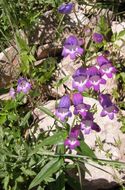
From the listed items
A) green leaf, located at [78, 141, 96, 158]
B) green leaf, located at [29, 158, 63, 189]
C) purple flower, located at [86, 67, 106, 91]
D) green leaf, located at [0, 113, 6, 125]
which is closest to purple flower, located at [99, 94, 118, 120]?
purple flower, located at [86, 67, 106, 91]

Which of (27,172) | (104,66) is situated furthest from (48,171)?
(104,66)

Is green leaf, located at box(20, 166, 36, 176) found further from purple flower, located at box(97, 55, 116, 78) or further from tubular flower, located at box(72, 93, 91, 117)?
purple flower, located at box(97, 55, 116, 78)

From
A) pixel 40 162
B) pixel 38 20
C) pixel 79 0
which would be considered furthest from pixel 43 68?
pixel 40 162

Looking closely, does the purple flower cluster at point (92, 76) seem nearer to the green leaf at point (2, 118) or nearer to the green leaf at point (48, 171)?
the green leaf at point (48, 171)

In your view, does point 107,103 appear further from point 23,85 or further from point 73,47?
point 23,85

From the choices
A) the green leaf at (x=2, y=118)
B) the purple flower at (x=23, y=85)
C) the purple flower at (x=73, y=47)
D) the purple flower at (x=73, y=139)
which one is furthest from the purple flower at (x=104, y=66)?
the green leaf at (x=2, y=118)

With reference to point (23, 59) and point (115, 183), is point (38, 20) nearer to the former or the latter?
point (23, 59)

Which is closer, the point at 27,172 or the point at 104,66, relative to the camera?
the point at 104,66
